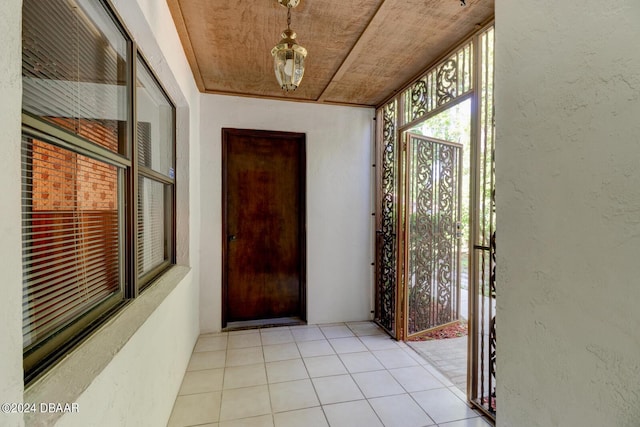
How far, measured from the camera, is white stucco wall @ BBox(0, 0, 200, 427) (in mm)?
596

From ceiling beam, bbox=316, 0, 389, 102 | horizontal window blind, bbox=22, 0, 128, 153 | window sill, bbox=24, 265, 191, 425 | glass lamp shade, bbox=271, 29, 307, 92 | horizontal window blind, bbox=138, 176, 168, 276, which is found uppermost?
ceiling beam, bbox=316, 0, 389, 102

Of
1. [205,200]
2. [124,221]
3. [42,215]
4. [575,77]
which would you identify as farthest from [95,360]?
[205,200]

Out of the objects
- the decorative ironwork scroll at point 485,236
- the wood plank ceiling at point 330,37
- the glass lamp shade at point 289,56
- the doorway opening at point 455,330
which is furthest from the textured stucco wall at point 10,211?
the doorway opening at point 455,330

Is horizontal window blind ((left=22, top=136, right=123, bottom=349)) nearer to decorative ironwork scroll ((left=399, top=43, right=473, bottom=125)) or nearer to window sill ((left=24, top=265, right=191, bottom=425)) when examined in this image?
window sill ((left=24, top=265, right=191, bottom=425))

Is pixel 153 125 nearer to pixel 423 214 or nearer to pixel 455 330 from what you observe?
pixel 423 214

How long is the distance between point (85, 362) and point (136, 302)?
0.61 metres

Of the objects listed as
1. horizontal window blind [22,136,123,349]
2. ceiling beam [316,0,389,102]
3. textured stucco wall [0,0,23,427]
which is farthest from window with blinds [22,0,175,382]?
ceiling beam [316,0,389,102]

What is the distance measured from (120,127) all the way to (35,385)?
116cm

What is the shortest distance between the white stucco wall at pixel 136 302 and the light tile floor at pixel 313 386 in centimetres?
23

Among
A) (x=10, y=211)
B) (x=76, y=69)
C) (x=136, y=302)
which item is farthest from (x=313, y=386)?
(x=76, y=69)

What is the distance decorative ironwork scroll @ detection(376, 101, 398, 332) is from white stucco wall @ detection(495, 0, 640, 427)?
83.3 inches

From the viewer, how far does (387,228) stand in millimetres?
3311

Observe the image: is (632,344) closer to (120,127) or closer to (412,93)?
(120,127)

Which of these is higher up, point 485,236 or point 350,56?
point 350,56
